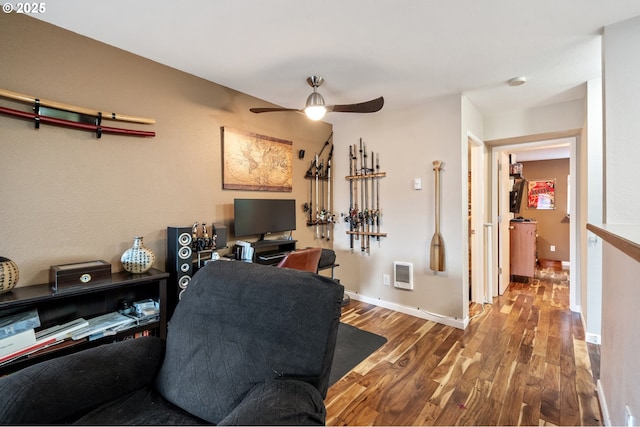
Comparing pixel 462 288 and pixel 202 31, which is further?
pixel 462 288

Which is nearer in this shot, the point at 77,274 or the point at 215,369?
the point at 215,369

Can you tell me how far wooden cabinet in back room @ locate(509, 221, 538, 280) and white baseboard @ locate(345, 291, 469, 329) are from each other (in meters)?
2.27

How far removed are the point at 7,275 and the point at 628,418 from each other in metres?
3.01

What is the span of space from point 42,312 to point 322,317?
73.5 inches

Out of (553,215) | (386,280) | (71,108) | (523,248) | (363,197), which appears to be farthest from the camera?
(553,215)

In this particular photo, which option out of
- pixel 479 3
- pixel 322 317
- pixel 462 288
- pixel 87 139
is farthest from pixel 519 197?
pixel 87 139

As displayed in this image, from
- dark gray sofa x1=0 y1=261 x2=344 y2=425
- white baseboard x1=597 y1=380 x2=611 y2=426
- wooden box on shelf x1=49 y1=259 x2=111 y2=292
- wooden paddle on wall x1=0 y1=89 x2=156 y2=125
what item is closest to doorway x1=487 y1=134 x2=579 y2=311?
white baseboard x1=597 y1=380 x2=611 y2=426

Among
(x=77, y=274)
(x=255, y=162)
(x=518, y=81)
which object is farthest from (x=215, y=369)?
(x=518, y=81)

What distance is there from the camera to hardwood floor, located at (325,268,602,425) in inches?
67.2

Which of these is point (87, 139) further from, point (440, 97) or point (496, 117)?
point (496, 117)

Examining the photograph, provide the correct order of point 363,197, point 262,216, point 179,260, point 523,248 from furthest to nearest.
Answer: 1. point 523,248
2. point 363,197
3. point 262,216
4. point 179,260

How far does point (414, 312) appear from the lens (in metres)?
3.25

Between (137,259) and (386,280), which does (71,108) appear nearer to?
(137,259)

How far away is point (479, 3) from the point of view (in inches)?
64.5
